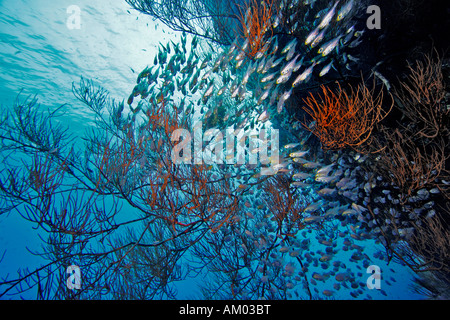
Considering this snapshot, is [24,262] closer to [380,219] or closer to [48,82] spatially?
[48,82]

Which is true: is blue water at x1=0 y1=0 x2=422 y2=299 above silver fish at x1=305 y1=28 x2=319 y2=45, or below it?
above

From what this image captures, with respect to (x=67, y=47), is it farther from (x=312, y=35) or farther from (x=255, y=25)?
(x=312, y=35)
